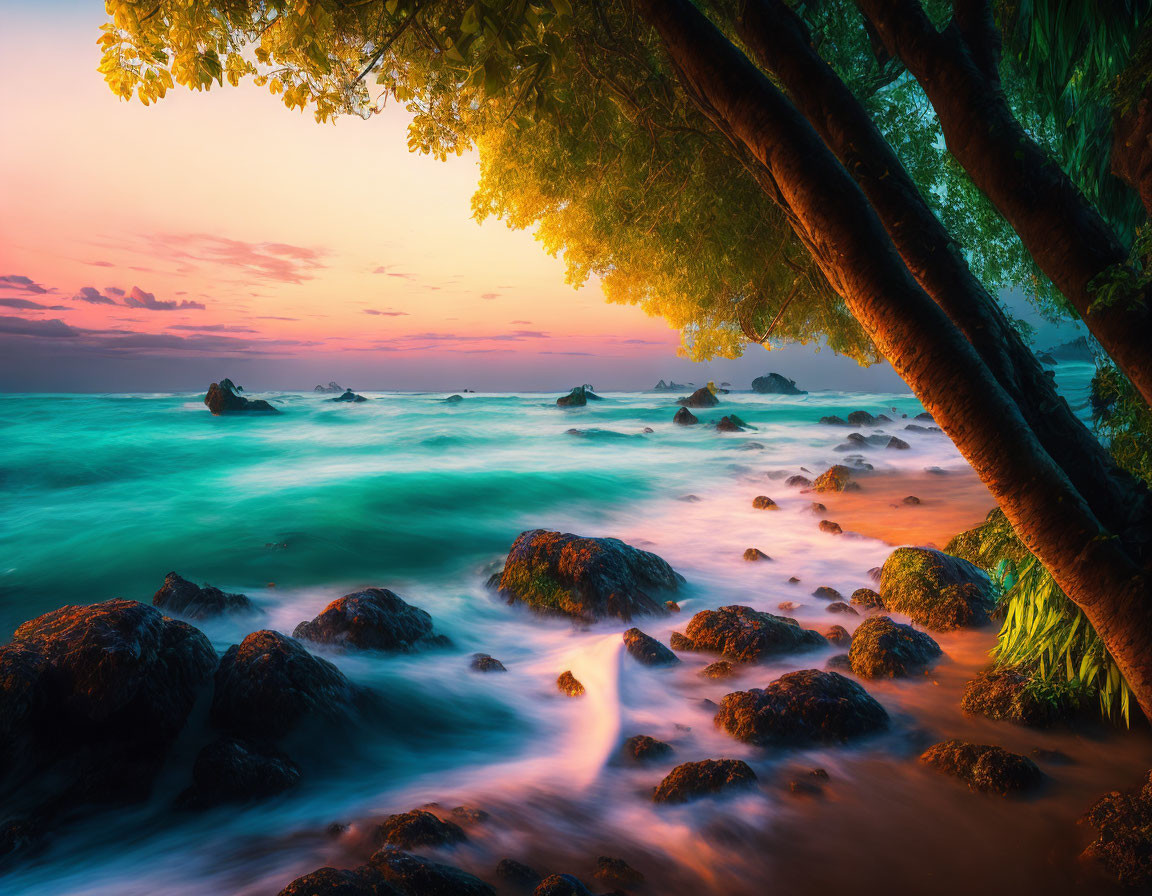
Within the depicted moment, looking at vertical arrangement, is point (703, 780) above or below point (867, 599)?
above

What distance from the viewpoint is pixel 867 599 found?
25.7 ft

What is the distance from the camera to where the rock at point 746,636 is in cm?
619

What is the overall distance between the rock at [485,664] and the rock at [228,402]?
1371 inches

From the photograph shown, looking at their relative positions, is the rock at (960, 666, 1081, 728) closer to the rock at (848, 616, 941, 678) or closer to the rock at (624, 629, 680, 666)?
the rock at (848, 616, 941, 678)

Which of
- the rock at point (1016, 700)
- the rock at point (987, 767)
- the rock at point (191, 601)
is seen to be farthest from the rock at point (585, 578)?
the rock at point (987, 767)

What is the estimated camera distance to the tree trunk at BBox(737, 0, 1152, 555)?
357 centimetres

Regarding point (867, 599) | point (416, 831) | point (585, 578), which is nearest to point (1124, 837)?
point (416, 831)

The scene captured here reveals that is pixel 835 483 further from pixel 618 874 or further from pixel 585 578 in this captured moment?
pixel 618 874

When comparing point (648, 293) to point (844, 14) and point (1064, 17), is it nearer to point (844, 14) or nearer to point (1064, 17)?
point (844, 14)

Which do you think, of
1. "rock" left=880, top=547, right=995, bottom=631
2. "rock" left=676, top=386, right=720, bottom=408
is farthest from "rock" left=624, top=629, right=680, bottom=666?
"rock" left=676, top=386, right=720, bottom=408

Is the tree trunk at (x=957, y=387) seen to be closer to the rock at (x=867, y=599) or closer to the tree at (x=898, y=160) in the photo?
the tree at (x=898, y=160)

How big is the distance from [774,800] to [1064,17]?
5252 millimetres

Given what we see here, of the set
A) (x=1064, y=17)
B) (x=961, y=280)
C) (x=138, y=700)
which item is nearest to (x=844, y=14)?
(x=1064, y=17)

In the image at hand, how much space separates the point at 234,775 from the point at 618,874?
2.58 meters
